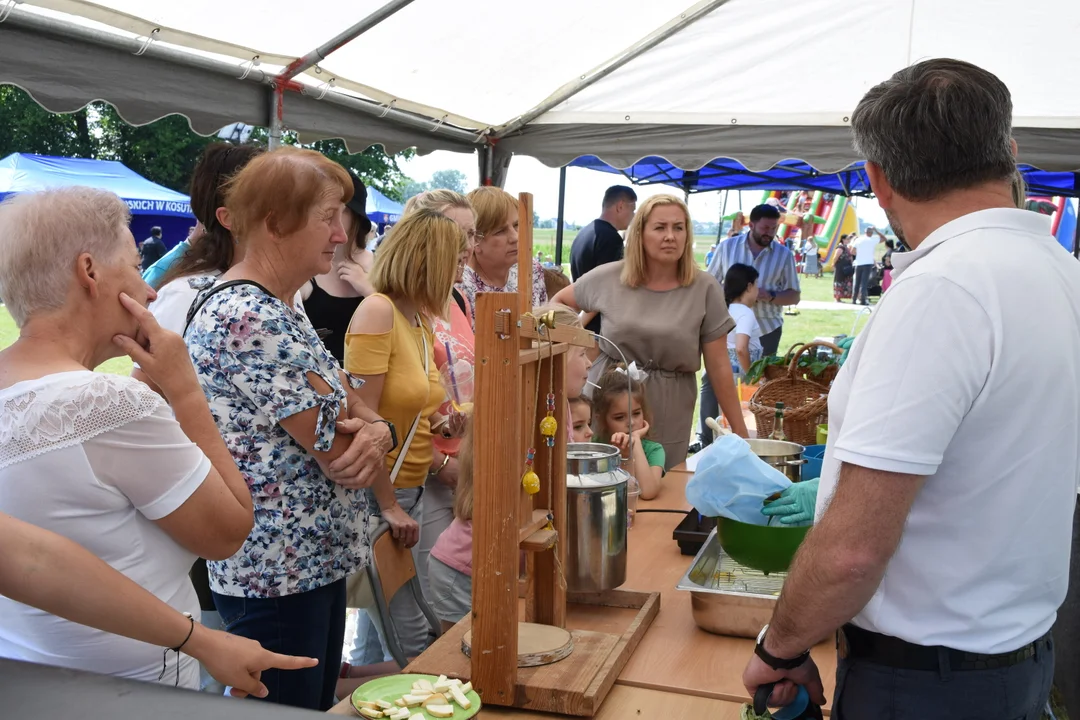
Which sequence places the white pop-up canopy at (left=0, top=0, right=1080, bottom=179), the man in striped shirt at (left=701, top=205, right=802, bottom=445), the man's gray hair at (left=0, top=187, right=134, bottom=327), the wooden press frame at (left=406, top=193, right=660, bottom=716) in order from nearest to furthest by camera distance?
the man's gray hair at (left=0, top=187, right=134, bottom=327)
the wooden press frame at (left=406, top=193, right=660, bottom=716)
the white pop-up canopy at (left=0, top=0, right=1080, bottom=179)
the man in striped shirt at (left=701, top=205, right=802, bottom=445)

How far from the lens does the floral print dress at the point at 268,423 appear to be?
69.0 inches

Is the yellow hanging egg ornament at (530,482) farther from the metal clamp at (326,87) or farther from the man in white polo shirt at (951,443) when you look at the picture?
the metal clamp at (326,87)

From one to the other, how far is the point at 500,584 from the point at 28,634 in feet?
2.22

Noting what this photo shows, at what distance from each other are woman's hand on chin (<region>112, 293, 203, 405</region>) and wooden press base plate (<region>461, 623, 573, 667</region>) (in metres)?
0.65

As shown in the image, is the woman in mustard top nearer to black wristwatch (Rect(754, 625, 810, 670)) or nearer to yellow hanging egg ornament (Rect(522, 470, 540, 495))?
yellow hanging egg ornament (Rect(522, 470, 540, 495))

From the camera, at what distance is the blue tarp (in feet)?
30.2

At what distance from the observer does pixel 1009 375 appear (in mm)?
1128

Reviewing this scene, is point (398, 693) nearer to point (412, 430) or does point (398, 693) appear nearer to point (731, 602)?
point (731, 602)

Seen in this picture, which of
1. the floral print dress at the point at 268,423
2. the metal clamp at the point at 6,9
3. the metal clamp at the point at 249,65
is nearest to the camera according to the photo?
the floral print dress at the point at 268,423

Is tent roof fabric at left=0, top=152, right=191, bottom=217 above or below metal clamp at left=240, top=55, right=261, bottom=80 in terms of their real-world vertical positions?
above

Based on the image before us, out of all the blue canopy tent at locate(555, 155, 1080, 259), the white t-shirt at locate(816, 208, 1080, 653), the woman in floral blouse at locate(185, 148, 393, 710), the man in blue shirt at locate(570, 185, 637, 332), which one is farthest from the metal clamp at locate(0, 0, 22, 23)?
the blue canopy tent at locate(555, 155, 1080, 259)

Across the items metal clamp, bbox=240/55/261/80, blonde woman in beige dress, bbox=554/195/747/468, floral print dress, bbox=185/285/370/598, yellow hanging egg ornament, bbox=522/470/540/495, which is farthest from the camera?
blonde woman in beige dress, bbox=554/195/747/468

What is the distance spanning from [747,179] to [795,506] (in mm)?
8880

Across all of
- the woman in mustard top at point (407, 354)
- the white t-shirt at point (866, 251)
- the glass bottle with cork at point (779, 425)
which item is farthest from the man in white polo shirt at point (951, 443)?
the white t-shirt at point (866, 251)
